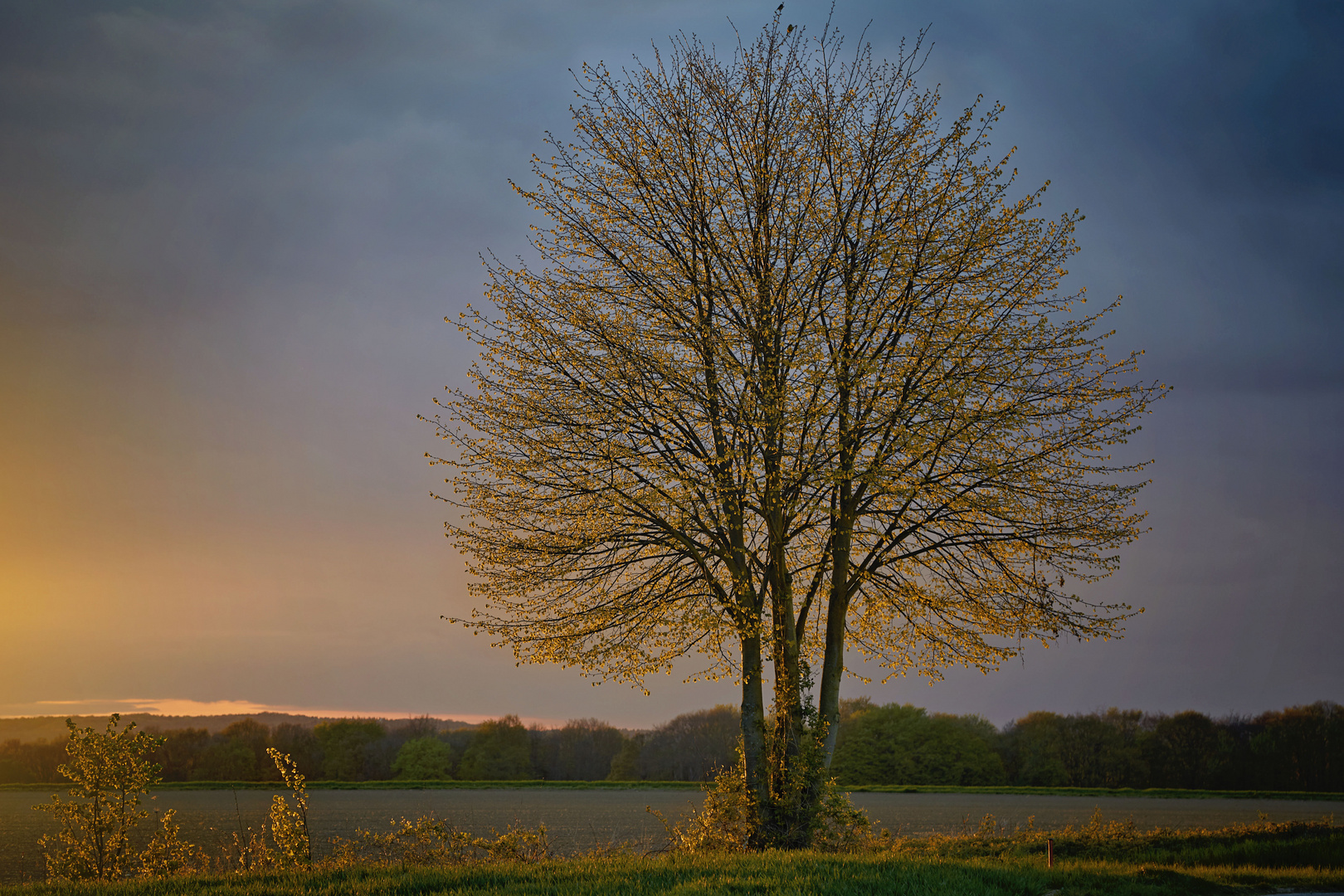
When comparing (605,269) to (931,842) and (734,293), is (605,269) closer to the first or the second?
(734,293)

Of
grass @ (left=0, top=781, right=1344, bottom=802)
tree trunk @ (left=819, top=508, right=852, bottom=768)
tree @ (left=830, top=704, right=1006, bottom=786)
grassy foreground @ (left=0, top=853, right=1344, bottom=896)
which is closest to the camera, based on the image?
grassy foreground @ (left=0, top=853, right=1344, bottom=896)

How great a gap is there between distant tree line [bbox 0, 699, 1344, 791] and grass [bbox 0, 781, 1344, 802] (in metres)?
0.95

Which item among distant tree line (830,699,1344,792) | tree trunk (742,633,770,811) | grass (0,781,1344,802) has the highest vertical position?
tree trunk (742,633,770,811)

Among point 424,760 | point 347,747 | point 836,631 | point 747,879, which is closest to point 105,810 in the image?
point 747,879

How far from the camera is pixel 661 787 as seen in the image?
185 ft

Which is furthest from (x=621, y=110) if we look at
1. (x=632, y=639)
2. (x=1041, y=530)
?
(x=1041, y=530)

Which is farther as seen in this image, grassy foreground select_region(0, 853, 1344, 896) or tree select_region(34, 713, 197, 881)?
tree select_region(34, 713, 197, 881)

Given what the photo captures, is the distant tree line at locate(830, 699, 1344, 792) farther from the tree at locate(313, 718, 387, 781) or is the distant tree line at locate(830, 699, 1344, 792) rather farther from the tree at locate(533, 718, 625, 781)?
the tree at locate(313, 718, 387, 781)

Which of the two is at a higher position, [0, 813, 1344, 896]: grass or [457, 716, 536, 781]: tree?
[0, 813, 1344, 896]: grass

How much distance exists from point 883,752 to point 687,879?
56.0m

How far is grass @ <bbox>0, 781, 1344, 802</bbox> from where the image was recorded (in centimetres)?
4975

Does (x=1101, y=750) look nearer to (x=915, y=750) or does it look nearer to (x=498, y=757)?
(x=915, y=750)

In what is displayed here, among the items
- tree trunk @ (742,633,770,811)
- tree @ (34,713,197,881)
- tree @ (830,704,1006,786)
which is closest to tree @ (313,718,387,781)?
tree @ (830,704,1006,786)

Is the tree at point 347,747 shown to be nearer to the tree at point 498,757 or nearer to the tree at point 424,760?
the tree at point 424,760
